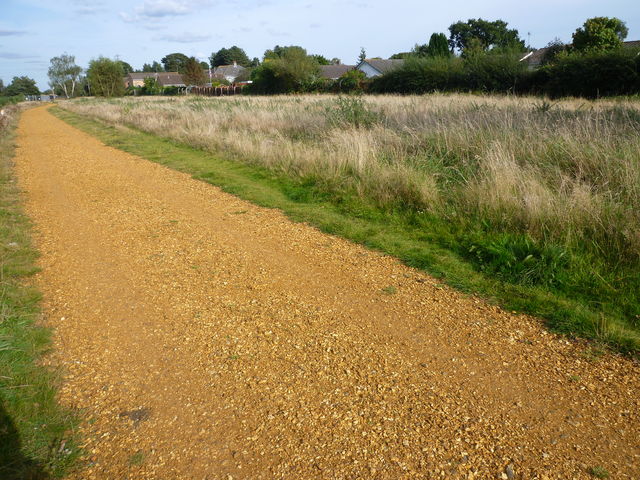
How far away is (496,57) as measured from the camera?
99.3ft

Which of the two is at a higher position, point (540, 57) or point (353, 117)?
point (540, 57)

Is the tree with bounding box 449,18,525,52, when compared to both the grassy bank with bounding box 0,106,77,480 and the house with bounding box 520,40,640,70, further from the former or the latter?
the grassy bank with bounding box 0,106,77,480

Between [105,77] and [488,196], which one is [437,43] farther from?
[105,77]

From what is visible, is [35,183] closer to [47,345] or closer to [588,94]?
[47,345]

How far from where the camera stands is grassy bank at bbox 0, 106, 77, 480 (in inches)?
98.3

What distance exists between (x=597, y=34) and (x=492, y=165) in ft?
116

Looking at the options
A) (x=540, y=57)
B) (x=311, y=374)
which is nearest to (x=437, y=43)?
(x=540, y=57)

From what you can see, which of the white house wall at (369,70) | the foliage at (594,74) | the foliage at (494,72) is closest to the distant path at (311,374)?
the foliage at (594,74)

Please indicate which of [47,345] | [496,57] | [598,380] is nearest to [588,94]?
[496,57]

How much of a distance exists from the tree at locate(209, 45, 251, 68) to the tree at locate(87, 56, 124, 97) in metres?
71.4

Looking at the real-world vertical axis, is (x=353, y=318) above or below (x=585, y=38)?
below

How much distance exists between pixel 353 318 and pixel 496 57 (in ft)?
105

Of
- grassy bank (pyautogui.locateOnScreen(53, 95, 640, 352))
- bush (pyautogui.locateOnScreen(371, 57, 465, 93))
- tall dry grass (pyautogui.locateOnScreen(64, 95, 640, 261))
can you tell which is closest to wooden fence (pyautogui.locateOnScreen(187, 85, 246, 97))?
bush (pyautogui.locateOnScreen(371, 57, 465, 93))

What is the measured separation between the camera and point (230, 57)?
136 m
